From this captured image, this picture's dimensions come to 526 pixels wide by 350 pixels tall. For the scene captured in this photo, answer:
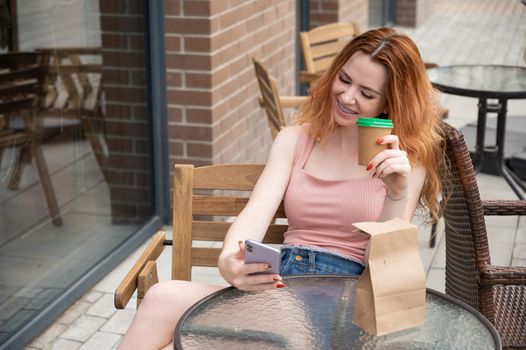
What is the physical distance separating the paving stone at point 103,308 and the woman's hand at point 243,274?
5.59 feet

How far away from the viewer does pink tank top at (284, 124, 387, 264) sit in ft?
9.32

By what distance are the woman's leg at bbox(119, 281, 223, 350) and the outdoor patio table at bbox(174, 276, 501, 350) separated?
0.17 metres

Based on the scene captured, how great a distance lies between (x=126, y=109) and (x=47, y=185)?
0.85 meters

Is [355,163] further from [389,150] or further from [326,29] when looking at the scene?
[326,29]

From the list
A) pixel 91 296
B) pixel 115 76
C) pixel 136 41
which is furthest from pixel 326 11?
pixel 91 296

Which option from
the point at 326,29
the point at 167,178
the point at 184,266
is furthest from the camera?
the point at 326,29

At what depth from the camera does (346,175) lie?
2893 millimetres

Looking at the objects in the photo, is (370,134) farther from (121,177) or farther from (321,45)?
(321,45)

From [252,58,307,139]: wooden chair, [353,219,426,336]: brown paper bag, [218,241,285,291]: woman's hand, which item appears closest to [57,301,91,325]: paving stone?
[252,58,307,139]: wooden chair

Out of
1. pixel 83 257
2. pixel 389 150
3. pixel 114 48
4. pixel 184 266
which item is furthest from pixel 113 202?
pixel 389 150

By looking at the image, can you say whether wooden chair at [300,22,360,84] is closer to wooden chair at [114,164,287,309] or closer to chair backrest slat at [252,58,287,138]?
chair backrest slat at [252,58,287,138]

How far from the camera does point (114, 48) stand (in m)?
4.72

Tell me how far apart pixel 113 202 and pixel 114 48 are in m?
0.80

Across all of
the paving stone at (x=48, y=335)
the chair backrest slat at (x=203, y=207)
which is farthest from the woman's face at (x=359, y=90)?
the paving stone at (x=48, y=335)
